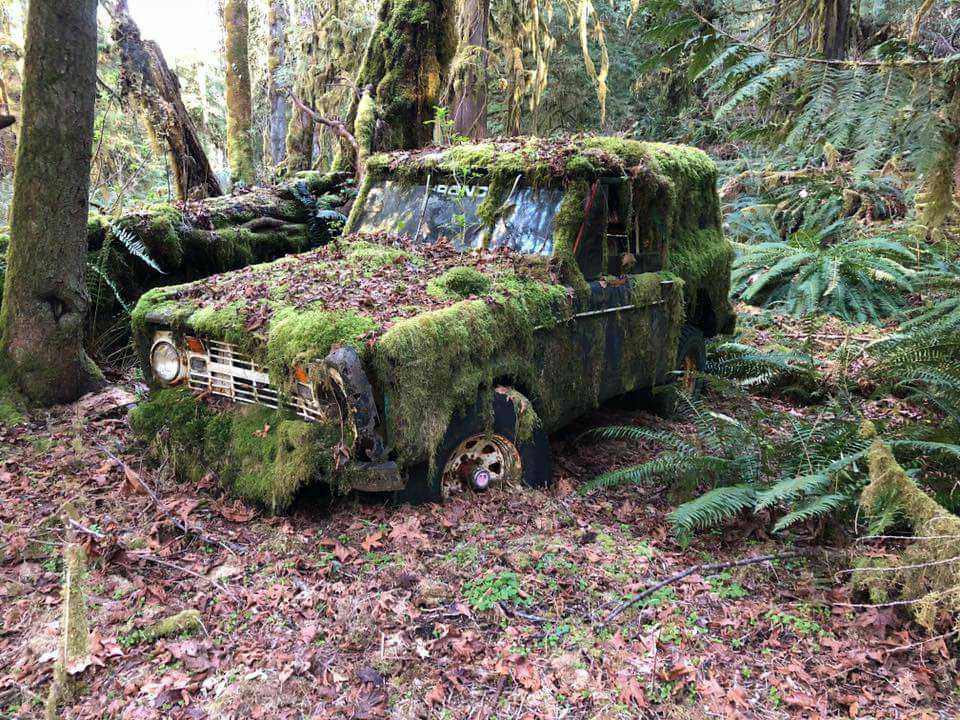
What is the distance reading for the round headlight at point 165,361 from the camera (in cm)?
465

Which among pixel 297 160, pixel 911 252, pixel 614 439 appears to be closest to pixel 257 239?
pixel 297 160

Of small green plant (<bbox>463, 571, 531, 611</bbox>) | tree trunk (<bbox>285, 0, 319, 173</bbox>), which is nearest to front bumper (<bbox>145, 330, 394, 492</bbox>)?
small green plant (<bbox>463, 571, 531, 611</bbox>)

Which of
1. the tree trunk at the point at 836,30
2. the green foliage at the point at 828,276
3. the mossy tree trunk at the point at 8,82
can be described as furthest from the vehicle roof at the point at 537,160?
the mossy tree trunk at the point at 8,82

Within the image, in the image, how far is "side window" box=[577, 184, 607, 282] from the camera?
542 centimetres

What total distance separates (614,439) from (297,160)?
27.4ft

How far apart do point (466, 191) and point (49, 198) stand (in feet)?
10.5

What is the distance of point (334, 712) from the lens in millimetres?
2789

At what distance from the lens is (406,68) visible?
389 inches

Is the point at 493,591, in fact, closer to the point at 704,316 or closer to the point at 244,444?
the point at 244,444

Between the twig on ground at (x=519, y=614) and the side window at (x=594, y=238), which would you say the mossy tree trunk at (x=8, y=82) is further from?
the twig on ground at (x=519, y=614)

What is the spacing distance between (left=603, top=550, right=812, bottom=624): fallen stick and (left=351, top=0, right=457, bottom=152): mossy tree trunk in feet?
24.6

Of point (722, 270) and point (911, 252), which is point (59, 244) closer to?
point (722, 270)

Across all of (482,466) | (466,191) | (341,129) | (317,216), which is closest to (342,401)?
(482,466)

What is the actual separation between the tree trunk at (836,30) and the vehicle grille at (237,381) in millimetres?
4826
